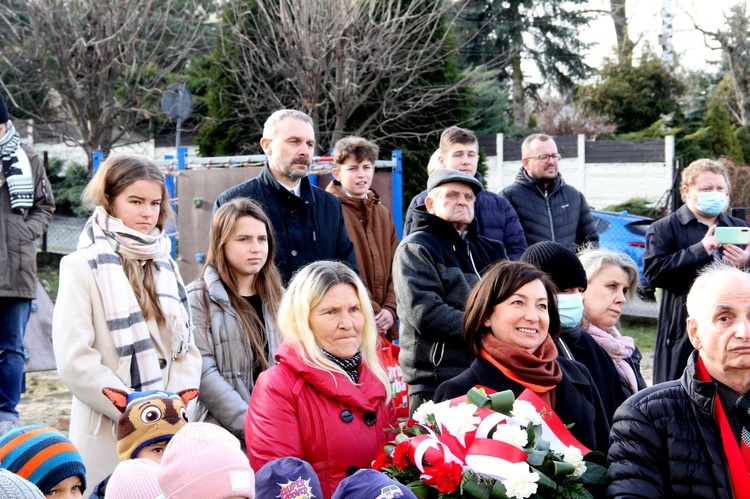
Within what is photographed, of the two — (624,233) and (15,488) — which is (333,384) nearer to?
(15,488)

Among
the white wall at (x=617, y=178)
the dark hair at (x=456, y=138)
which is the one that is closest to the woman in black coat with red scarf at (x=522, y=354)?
the dark hair at (x=456, y=138)

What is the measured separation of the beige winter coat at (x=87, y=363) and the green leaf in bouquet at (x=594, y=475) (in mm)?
1712

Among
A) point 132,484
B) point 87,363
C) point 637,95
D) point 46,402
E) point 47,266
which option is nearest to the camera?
point 132,484

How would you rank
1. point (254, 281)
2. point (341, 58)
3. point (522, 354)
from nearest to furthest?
point (522, 354)
point (254, 281)
point (341, 58)

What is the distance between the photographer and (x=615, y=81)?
26.8 m

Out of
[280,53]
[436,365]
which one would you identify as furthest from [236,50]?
[436,365]

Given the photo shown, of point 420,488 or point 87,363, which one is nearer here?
point 420,488

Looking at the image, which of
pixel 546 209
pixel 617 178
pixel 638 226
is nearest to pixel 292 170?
pixel 546 209

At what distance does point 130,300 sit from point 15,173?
2.63 m

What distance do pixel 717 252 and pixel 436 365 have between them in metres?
2.64

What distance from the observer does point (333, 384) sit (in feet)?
11.2

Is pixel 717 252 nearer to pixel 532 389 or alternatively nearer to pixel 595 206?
pixel 532 389

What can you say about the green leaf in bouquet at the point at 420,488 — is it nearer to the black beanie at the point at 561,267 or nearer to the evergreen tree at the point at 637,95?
the black beanie at the point at 561,267

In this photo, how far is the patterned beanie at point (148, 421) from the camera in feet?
10.2
